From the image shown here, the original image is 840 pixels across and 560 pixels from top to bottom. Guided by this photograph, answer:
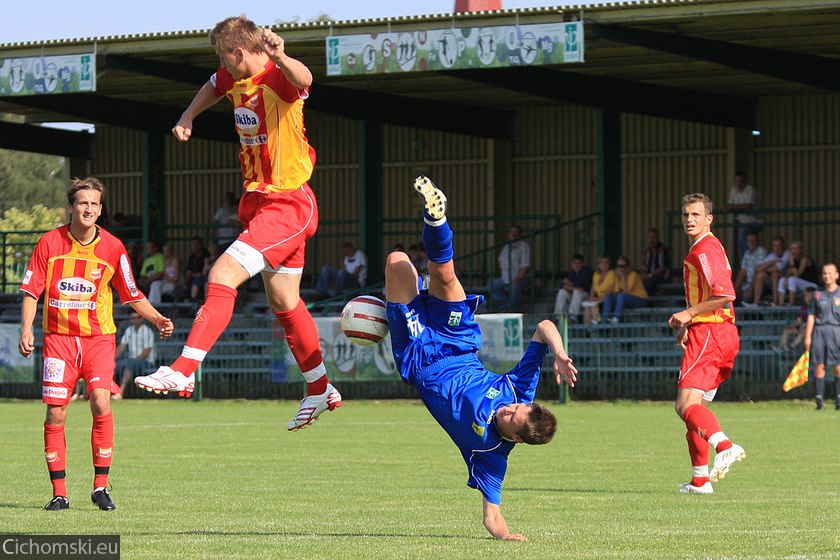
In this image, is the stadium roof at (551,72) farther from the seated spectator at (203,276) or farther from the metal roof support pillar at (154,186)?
the seated spectator at (203,276)

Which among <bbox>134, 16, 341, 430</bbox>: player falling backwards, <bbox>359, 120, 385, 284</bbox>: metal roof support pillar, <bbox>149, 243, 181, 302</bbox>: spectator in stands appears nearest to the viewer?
<bbox>134, 16, 341, 430</bbox>: player falling backwards

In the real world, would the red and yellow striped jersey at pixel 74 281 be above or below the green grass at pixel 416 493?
above

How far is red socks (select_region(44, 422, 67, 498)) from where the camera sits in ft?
33.7

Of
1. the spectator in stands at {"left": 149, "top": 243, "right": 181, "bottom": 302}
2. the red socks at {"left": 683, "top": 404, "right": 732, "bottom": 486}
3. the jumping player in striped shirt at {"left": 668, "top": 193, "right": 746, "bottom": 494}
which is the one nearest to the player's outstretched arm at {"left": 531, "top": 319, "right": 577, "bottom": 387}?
the jumping player in striped shirt at {"left": 668, "top": 193, "right": 746, "bottom": 494}

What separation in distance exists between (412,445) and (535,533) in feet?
24.8

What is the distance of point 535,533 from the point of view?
28.7 ft

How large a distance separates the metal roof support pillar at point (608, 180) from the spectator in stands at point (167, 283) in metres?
8.54

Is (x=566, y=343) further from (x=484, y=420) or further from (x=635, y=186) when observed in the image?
(x=484, y=420)

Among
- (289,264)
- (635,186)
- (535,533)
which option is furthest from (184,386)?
(635,186)

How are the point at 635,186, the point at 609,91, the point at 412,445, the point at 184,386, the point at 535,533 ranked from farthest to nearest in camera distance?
1. the point at 635,186
2. the point at 609,91
3. the point at 412,445
4. the point at 535,533
5. the point at 184,386

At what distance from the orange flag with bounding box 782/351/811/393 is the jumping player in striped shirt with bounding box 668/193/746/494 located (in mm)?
10454

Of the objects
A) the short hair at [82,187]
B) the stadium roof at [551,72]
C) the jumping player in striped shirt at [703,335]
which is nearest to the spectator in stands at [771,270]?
the stadium roof at [551,72]

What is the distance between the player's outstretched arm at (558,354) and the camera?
7.69 m

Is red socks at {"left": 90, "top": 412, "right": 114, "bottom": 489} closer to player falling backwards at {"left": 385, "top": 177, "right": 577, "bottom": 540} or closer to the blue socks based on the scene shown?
player falling backwards at {"left": 385, "top": 177, "right": 577, "bottom": 540}
